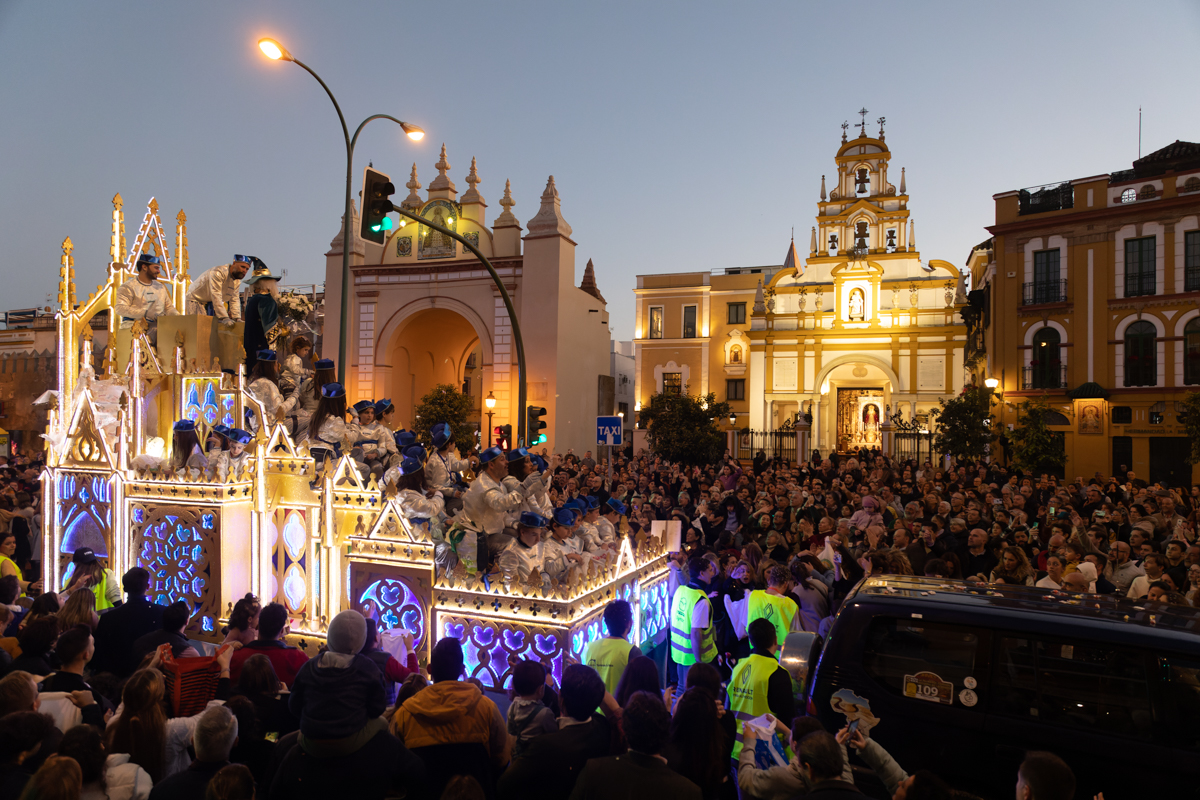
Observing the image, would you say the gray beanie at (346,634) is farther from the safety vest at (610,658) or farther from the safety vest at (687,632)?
the safety vest at (687,632)

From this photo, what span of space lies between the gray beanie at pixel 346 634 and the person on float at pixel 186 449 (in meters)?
4.46

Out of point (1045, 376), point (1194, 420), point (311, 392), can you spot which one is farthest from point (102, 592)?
point (1045, 376)

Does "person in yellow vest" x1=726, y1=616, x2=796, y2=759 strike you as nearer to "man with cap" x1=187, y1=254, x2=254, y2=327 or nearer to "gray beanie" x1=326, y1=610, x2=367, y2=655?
"gray beanie" x1=326, y1=610, x2=367, y2=655

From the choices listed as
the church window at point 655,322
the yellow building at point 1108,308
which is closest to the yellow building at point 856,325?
the church window at point 655,322

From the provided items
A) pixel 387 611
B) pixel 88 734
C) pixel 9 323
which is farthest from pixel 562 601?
pixel 9 323

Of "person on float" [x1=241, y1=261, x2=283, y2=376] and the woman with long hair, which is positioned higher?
"person on float" [x1=241, y1=261, x2=283, y2=376]

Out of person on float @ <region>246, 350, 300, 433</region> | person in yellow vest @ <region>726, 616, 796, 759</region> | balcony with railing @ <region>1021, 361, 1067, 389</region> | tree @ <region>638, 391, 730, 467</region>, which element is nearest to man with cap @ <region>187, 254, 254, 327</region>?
person on float @ <region>246, 350, 300, 433</region>

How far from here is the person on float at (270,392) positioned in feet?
25.6

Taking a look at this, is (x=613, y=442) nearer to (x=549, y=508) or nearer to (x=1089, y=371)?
(x=549, y=508)

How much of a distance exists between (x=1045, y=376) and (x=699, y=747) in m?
28.1

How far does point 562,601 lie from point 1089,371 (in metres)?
27.1

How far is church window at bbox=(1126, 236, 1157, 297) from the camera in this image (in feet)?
82.2

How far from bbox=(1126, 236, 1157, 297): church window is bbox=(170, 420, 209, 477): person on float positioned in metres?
29.0

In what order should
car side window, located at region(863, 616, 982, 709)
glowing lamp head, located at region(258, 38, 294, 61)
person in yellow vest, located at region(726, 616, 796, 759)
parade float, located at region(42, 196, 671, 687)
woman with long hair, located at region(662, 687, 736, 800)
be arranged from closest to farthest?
woman with long hair, located at region(662, 687, 736, 800) → car side window, located at region(863, 616, 982, 709) → person in yellow vest, located at region(726, 616, 796, 759) → parade float, located at region(42, 196, 671, 687) → glowing lamp head, located at region(258, 38, 294, 61)
